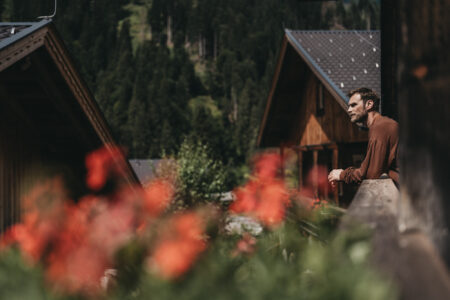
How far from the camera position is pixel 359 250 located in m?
1.53

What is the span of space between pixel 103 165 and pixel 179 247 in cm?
525

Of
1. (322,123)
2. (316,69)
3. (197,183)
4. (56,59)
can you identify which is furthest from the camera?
(197,183)

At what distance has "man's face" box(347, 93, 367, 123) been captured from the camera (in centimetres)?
332

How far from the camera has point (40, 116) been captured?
221 inches

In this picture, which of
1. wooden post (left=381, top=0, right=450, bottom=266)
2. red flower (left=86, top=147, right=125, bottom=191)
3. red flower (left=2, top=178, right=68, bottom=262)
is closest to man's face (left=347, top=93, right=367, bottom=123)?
wooden post (left=381, top=0, right=450, bottom=266)

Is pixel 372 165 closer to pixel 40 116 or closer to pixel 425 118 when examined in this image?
pixel 425 118

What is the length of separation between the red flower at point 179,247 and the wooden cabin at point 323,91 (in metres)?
7.71

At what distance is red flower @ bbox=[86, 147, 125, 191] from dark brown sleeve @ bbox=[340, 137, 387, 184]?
14.1 feet

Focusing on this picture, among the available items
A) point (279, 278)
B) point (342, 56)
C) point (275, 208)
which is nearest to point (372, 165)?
point (279, 278)

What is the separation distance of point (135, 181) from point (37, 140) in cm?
198

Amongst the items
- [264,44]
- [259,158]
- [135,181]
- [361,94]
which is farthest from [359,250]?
[264,44]

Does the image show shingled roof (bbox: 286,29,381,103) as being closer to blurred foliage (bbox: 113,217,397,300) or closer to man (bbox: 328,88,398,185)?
man (bbox: 328,88,398,185)

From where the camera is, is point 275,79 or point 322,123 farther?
point 275,79

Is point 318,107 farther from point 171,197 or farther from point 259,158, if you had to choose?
point 259,158
